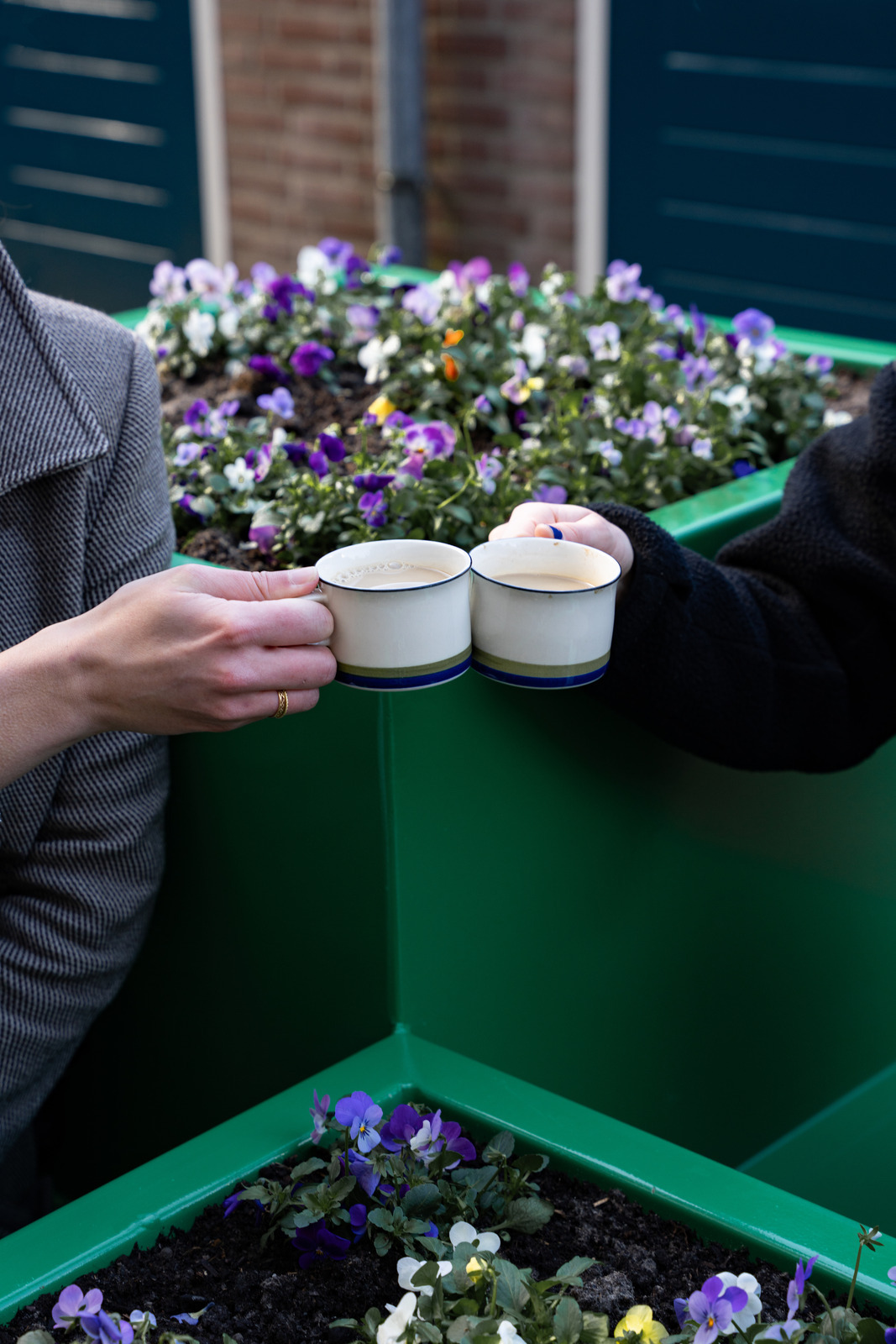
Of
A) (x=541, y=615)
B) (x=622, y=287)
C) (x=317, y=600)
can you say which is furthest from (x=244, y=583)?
(x=622, y=287)

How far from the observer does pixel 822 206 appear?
4.01 m

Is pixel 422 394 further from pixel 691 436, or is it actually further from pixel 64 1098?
pixel 64 1098

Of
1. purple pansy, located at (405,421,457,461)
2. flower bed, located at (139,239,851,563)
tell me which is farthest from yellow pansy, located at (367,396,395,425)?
purple pansy, located at (405,421,457,461)

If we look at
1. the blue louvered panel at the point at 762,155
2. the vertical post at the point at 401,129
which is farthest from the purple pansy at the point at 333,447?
the vertical post at the point at 401,129

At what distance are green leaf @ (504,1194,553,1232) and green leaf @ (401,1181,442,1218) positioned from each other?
5cm

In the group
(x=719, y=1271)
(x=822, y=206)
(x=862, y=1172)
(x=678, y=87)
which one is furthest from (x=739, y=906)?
(x=678, y=87)

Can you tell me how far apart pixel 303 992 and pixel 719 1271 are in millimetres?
514

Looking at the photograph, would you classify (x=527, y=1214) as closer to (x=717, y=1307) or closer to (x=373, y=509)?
(x=717, y=1307)

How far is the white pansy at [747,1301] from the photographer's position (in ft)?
2.64

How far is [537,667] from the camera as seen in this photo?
40.2 inches

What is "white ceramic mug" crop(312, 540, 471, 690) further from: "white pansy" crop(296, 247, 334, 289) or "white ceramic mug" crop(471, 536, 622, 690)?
"white pansy" crop(296, 247, 334, 289)

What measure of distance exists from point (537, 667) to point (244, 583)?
21 centimetres

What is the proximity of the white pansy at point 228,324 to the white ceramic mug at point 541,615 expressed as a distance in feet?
3.53

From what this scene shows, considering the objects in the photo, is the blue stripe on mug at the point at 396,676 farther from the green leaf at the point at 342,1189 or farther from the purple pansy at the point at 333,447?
the purple pansy at the point at 333,447
